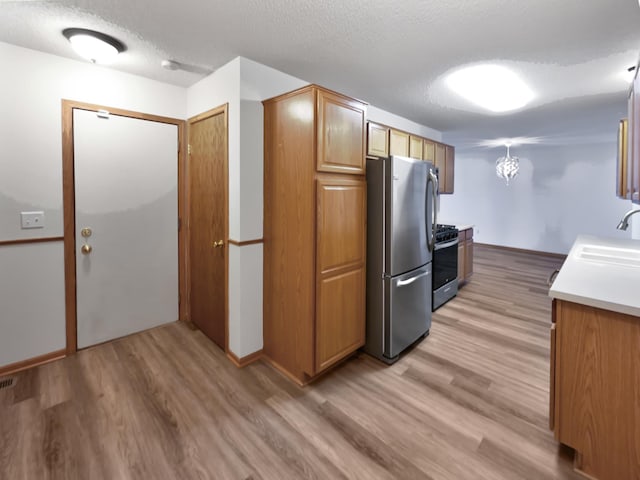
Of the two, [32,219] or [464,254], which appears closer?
[32,219]

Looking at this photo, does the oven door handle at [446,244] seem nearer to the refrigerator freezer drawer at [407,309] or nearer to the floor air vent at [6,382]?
the refrigerator freezer drawer at [407,309]

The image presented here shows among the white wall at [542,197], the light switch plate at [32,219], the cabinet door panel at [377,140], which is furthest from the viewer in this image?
the white wall at [542,197]

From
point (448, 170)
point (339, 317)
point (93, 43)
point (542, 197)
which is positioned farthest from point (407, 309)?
point (542, 197)

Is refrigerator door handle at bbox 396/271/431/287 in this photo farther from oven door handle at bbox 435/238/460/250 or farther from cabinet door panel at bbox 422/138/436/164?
cabinet door panel at bbox 422/138/436/164

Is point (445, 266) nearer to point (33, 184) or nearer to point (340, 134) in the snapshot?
point (340, 134)

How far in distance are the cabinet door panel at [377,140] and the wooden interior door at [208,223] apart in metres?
1.53

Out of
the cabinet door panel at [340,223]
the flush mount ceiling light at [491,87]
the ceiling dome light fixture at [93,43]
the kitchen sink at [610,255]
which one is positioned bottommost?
the kitchen sink at [610,255]

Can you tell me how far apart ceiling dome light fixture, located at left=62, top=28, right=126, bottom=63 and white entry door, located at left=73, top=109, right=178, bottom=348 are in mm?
528

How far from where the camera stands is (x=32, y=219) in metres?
2.29

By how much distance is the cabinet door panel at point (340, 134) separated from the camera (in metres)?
2.03

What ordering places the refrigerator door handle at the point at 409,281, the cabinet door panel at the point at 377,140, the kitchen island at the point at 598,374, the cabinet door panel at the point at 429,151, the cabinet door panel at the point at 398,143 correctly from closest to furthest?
1. the kitchen island at the point at 598,374
2. the refrigerator door handle at the point at 409,281
3. the cabinet door panel at the point at 377,140
4. the cabinet door panel at the point at 398,143
5. the cabinet door panel at the point at 429,151

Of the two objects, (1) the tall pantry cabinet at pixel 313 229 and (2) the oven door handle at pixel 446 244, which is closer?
(1) the tall pantry cabinet at pixel 313 229

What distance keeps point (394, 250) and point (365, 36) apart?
149 centimetres

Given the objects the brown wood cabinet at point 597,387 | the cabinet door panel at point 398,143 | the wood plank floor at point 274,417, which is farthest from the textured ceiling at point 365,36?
→ the wood plank floor at point 274,417
